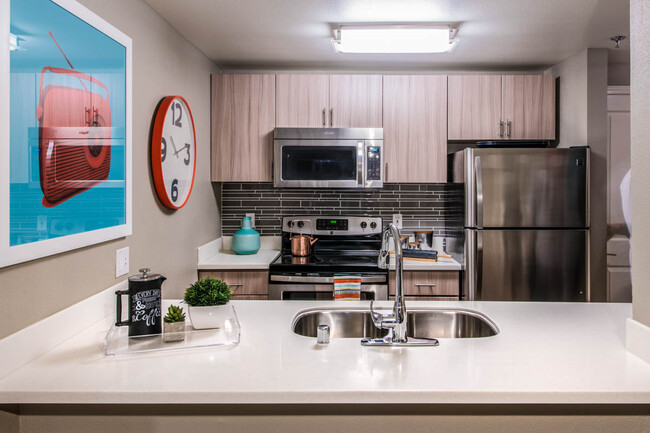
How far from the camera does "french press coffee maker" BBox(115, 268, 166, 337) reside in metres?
1.46

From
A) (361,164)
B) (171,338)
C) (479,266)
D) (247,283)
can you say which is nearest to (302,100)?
(361,164)

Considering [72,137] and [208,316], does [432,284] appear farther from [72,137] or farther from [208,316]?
[72,137]

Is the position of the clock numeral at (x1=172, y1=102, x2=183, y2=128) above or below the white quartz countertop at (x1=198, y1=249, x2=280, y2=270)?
above

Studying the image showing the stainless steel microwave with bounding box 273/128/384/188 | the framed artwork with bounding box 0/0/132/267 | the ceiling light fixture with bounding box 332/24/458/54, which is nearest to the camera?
the framed artwork with bounding box 0/0/132/267

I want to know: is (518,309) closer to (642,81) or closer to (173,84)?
(642,81)

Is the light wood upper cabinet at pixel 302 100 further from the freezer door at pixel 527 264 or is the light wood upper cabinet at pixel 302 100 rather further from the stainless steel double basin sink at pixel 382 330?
the stainless steel double basin sink at pixel 382 330

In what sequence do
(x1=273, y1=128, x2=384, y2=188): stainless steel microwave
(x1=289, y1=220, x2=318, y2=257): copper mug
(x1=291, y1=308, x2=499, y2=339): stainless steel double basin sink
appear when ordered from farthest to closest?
(x1=289, y1=220, x2=318, y2=257): copper mug → (x1=273, y1=128, x2=384, y2=188): stainless steel microwave → (x1=291, y1=308, x2=499, y2=339): stainless steel double basin sink

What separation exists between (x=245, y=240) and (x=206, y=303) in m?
1.95

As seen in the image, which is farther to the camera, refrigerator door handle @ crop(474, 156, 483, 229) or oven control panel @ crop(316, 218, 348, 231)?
oven control panel @ crop(316, 218, 348, 231)

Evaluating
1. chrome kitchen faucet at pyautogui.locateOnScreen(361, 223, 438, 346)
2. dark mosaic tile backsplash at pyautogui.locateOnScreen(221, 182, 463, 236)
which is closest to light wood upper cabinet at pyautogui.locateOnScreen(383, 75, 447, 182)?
dark mosaic tile backsplash at pyautogui.locateOnScreen(221, 182, 463, 236)

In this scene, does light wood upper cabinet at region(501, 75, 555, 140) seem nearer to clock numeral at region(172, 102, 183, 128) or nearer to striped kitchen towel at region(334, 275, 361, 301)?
striped kitchen towel at region(334, 275, 361, 301)

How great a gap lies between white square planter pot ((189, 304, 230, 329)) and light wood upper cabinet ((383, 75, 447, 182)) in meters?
2.12

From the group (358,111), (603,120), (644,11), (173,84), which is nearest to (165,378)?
(644,11)

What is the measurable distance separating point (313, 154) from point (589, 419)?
8.01 feet
